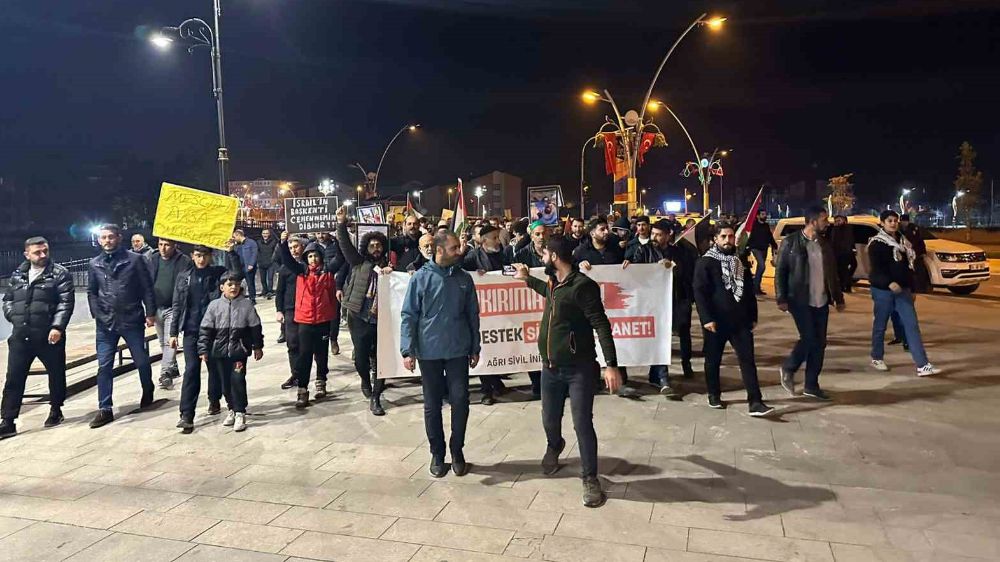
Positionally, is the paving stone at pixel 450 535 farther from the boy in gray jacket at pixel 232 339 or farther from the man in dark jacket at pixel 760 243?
the man in dark jacket at pixel 760 243

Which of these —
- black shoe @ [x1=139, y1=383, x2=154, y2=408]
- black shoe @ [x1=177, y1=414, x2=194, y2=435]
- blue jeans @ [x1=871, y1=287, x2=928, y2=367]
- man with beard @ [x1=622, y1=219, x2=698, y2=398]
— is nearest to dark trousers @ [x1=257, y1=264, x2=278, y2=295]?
black shoe @ [x1=139, y1=383, x2=154, y2=408]

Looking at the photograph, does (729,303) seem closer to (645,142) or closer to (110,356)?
(110,356)

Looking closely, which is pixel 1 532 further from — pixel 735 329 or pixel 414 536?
pixel 735 329

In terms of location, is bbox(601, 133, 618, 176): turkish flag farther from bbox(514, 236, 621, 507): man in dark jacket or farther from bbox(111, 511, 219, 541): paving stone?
bbox(111, 511, 219, 541): paving stone

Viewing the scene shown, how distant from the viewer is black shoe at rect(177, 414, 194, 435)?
21.3ft

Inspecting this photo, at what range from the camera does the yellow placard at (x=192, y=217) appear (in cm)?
750

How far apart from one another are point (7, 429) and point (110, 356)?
1104 millimetres

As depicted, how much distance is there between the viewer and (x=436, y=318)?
16.7 ft

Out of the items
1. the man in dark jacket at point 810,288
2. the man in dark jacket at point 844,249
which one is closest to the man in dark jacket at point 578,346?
the man in dark jacket at point 810,288

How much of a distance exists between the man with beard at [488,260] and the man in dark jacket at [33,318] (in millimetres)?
4155

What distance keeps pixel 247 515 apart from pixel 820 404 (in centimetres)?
537

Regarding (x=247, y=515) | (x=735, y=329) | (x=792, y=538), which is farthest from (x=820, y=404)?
(x=247, y=515)

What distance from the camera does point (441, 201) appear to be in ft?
382

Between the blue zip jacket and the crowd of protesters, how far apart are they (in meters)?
0.01
